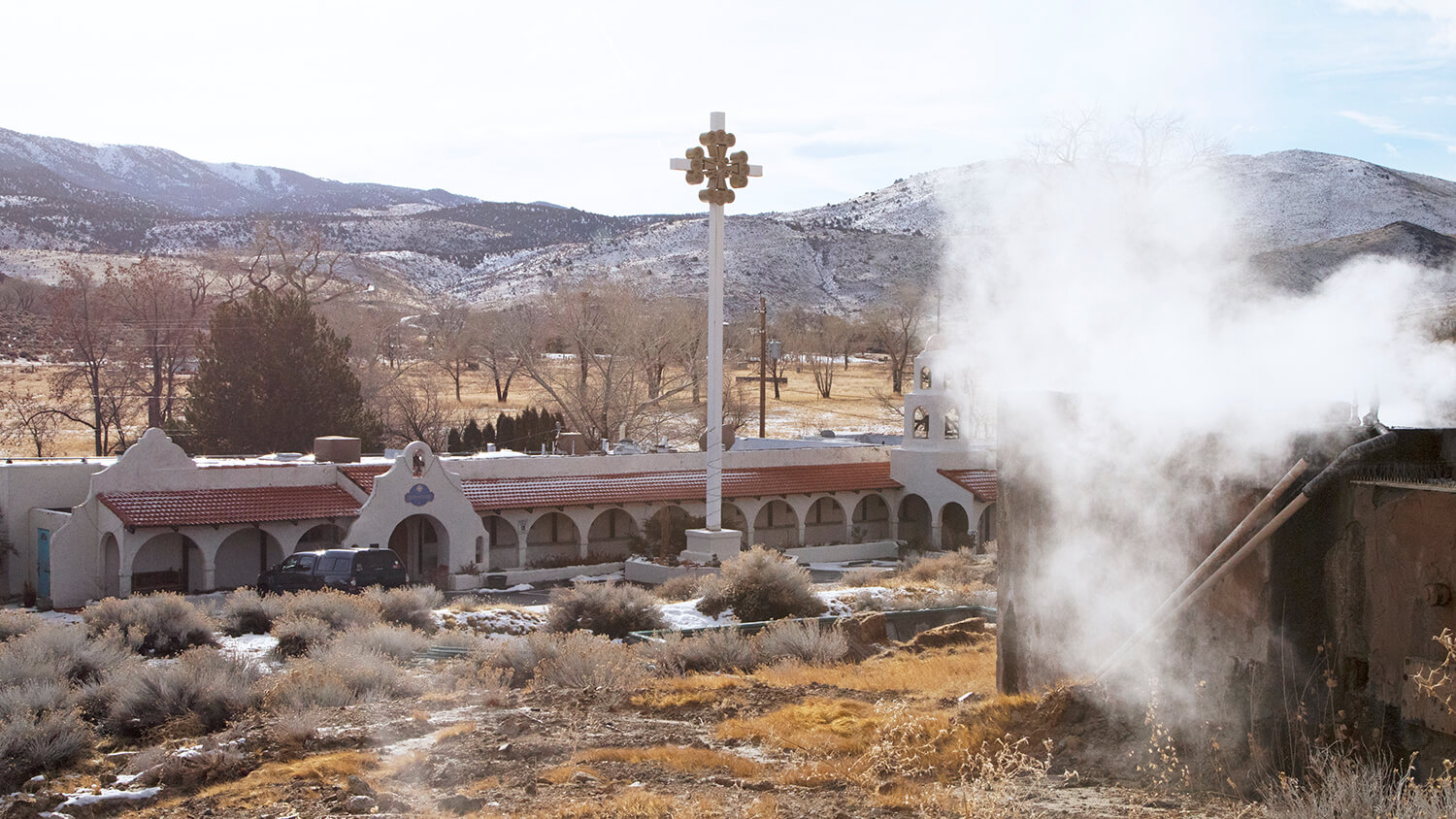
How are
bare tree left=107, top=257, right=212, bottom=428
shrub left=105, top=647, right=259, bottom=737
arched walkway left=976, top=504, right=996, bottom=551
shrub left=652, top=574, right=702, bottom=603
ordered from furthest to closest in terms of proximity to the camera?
bare tree left=107, top=257, right=212, bottom=428 < arched walkway left=976, top=504, right=996, bottom=551 < shrub left=652, top=574, right=702, bottom=603 < shrub left=105, top=647, right=259, bottom=737

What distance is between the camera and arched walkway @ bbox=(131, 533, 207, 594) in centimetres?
2941

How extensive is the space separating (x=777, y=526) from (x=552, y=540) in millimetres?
7236

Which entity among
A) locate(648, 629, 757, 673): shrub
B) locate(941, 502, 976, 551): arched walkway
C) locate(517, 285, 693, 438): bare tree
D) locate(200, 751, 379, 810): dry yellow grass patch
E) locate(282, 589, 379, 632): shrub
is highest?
locate(517, 285, 693, 438): bare tree

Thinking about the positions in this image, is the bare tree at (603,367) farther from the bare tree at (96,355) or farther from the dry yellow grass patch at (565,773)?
the dry yellow grass patch at (565,773)

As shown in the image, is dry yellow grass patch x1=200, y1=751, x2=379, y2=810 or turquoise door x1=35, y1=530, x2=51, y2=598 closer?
dry yellow grass patch x1=200, y1=751, x2=379, y2=810

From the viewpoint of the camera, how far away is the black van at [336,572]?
26609 mm

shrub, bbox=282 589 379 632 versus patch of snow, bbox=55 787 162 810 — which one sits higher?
patch of snow, bbox=55 787 162 810

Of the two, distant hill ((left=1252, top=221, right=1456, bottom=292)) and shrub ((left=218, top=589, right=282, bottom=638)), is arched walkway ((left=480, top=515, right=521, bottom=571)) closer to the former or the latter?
shrub ((left=218, top=589, right=282, bottom=638))

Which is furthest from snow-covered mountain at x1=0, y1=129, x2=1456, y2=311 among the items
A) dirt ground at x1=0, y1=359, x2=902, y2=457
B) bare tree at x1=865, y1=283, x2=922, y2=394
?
dirt ground at x1=0, y1=359, x2=902, y2=457

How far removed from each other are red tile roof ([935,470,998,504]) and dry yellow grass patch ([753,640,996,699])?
2006cm

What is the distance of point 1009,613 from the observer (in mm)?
12406

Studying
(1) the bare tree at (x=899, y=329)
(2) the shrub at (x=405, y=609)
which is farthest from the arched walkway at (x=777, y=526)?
(1) the bare tree at (x=899, y=329)

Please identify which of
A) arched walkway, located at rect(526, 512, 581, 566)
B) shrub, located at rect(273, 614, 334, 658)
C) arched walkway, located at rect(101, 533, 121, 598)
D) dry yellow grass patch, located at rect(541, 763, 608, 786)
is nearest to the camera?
dry yellow grass patch, located at rect(541, 763, 608, 786)

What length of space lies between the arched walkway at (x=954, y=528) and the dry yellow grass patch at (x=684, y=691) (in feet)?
79.7
